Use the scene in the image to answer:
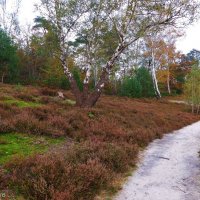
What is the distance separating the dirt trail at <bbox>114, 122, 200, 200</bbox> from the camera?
25.7 feet

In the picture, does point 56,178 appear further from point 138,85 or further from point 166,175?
point 138,85

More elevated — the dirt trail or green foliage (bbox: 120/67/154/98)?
green foliage (bbox: 120/67/154/98)

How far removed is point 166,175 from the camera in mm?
9500

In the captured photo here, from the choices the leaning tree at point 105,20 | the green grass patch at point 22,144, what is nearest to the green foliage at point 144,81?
the leaning tree at point 105,20

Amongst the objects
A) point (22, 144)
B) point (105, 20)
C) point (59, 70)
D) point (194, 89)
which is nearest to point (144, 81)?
point (194, 89)

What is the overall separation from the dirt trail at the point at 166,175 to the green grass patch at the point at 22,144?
128 inches

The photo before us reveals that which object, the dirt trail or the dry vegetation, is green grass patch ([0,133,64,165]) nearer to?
the dry vegetation

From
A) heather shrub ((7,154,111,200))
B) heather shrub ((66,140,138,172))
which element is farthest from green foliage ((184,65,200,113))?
heather shrub ((7,154,111,200))

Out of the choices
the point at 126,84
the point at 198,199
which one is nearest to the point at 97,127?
the point at 198,199

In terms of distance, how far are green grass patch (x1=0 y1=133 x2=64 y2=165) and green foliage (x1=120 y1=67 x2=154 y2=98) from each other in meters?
32.4

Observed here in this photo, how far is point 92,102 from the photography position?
19.7 m

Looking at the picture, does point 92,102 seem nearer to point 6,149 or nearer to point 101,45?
point 101,45

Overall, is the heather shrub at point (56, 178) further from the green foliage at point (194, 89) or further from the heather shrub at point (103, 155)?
the green foliage at point (194, 89)

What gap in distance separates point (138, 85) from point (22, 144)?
115 ft
